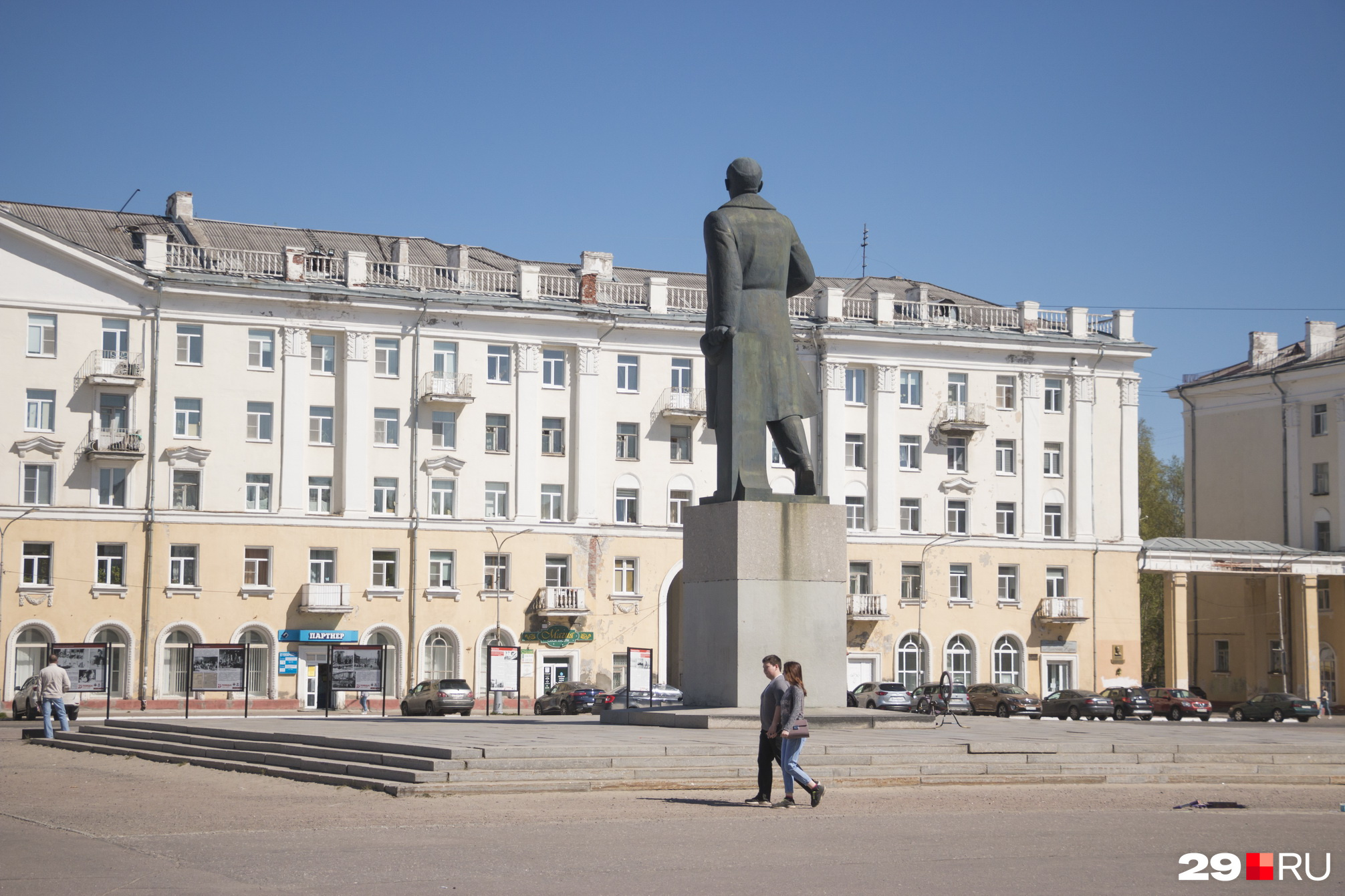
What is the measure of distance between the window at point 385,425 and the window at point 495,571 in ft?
17.8

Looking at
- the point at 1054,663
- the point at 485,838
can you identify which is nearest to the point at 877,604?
the point at 1054,663

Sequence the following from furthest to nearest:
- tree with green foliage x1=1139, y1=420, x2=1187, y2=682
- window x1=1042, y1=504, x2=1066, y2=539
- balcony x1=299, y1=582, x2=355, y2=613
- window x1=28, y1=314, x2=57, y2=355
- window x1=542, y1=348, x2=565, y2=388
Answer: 1. tree with green foliage x1=1139, y1=420, x2=1187, y2=682
2. window x1=1042, y1=504, x2=1066, y2=539
3. window x1=542, y1=348, x2=565, y2=388
4. balcony x1=299, y1=582, x2=355, y2=613
5. window x1=28, y1=314, x2=57, y2=355

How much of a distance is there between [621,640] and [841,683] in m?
37.4

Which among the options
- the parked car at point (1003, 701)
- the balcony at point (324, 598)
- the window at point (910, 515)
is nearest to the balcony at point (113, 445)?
the balcony at point (324, 598)

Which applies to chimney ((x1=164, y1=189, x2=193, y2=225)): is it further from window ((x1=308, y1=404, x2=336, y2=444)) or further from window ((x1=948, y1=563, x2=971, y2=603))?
window ((x1=948, y1=563, x2=971, y2=603))

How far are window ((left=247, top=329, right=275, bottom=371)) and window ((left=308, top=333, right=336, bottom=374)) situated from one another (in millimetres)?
1305

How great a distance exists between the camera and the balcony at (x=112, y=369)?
5312 cm

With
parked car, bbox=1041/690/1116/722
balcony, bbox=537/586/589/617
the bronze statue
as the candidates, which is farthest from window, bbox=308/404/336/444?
the bronze statue

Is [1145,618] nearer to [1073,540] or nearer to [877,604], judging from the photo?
[1073,540]

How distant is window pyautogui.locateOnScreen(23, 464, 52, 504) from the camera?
5266cm

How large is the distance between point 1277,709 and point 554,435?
27044 mm

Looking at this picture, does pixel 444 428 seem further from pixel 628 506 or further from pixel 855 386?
pixel 855 386

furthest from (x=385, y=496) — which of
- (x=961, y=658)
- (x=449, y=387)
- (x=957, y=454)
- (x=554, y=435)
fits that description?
(x=961, y=658)

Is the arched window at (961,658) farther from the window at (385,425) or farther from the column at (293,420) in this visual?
the column at (293,420)
